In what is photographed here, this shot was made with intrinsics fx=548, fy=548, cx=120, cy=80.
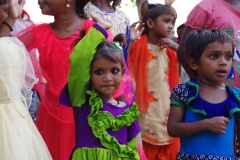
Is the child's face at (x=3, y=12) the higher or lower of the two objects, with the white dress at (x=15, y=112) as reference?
higher

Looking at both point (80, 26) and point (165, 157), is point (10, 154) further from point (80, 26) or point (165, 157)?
point (165, 157)

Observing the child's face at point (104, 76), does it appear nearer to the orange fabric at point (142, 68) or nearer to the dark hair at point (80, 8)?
the dark hair at point (80, 8)

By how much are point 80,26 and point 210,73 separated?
1.32 metres

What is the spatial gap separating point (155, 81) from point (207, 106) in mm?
2394

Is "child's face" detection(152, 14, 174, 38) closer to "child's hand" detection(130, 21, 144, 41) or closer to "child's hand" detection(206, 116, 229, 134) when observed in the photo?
"child's hand" detection(130, 21, 144, 41)

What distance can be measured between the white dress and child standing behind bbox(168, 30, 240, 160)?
3.07 feet

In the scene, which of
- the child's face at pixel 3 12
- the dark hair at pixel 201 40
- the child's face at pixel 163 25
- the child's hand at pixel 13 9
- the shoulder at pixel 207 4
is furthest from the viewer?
the child's face at pixel 163 25

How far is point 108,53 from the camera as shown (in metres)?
3.76

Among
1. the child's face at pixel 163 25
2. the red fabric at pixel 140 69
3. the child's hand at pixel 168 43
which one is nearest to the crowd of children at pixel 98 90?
the red fabric at pixel 140 69

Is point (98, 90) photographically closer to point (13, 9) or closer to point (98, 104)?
point (98, 104)

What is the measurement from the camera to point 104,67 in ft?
12.3

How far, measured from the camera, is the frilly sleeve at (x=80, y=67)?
367 centimetres

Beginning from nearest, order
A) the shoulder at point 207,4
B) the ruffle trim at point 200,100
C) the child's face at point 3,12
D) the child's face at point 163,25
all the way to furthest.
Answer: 1. the ruffle trim at point 200,100
2. the shoulder at point 207,4
3. the child's face at point 3,12
4. the child's face at point 163,25

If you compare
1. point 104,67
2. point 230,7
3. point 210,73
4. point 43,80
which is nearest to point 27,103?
point 43,80
